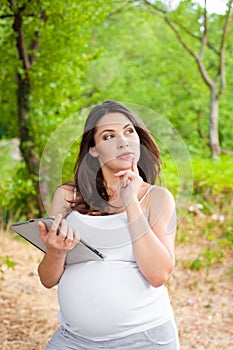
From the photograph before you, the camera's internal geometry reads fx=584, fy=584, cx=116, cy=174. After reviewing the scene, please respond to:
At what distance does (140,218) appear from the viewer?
164cm

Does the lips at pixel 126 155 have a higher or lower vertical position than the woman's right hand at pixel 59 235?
higher

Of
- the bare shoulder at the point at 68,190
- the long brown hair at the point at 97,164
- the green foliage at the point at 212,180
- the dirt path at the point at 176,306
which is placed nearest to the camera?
the long brown hair at the point at 97,164

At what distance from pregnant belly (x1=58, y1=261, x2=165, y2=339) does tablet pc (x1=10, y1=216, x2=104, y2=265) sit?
0.12 feet

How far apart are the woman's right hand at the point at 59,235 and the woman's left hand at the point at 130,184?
0.61 feet

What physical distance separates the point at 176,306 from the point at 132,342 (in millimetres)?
2347

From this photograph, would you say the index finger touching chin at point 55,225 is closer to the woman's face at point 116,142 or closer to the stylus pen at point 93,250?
the stylus pen at point 93,250

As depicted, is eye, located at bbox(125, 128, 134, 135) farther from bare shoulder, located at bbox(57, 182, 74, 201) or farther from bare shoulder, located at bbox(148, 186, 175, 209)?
bare shoulder, located at bbox(57, 182, 74, 201)

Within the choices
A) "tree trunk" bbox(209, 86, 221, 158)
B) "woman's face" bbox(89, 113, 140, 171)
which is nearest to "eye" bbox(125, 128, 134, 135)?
"woman's face" bbox(89, 113, 140, 171)

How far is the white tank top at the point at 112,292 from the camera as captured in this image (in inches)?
66.3

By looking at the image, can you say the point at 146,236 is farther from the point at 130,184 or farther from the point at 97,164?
the point at 97,164

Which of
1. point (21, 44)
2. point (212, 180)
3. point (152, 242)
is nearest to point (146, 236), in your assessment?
point (152, 242)

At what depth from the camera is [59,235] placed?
155cm

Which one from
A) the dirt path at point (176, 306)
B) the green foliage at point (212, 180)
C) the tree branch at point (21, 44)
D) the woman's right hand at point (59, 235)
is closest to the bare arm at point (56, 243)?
the woman's right hand at point (59, 235)

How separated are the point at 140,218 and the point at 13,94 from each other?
409cm
